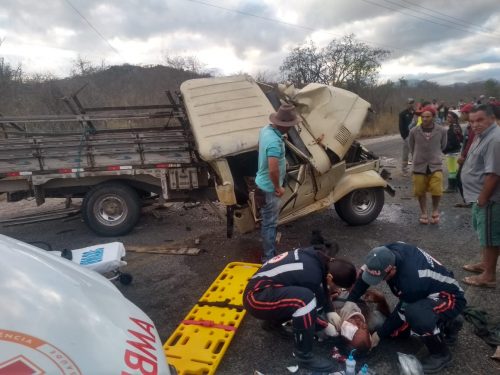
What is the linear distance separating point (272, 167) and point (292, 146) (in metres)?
0.98

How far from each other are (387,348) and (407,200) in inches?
192

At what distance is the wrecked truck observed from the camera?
5.23 m

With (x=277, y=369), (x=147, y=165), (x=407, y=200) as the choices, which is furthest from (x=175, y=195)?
(x=407, y=200)

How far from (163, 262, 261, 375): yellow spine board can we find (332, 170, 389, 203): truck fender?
2.07 m

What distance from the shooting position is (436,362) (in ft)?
9.27

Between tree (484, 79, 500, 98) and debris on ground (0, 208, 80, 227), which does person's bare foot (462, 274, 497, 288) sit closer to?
debris on ground (0, 208, 80, 227)

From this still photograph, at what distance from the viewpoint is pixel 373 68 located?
26266 millimetres

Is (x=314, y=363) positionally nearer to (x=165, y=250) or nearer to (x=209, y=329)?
(x=209, y=329)

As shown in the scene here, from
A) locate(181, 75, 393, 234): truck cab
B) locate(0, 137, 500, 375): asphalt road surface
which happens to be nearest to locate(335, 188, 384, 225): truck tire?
locate(181, 75, 393, 234): truck cab

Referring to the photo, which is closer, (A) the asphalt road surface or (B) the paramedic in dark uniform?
(B) the paramedic in dark uniform

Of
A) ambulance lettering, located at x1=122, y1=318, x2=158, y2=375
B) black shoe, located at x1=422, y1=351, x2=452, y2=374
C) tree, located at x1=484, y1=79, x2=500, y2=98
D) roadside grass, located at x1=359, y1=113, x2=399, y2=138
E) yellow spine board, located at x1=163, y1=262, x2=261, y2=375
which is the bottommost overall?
black shoe, located at x1=422, y1=351, x2=452, y2=374

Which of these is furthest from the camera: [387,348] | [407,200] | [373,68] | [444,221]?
[373,68]

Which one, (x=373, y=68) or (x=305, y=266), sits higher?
(x=373, y=68)

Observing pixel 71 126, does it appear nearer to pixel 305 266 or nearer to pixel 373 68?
pixel 305 266
